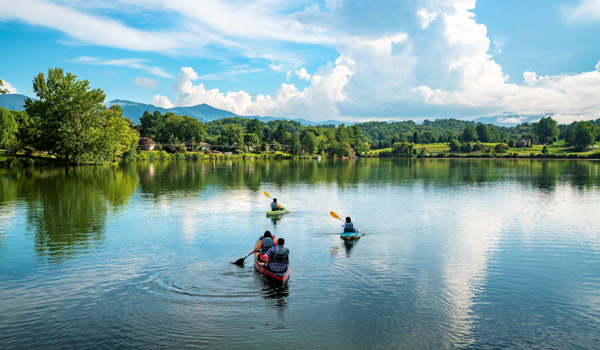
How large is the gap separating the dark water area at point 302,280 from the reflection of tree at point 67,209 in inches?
9.4

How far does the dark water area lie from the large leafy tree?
61.2 meters

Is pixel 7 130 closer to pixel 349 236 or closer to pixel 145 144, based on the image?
pixel 145 144

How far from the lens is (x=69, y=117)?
95.7 m

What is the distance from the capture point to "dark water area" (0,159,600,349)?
45.2 feet

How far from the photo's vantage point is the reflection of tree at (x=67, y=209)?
84.4 ft

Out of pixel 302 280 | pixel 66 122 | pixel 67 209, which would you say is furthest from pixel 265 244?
pixel 66 122

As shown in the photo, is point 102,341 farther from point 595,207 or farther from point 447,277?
point 595,207

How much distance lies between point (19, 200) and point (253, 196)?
24.9 m

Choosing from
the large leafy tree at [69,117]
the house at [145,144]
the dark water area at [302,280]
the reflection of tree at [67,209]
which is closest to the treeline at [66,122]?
the large leafy tree at [69,117]

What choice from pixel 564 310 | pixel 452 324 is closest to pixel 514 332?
pixel 452 324

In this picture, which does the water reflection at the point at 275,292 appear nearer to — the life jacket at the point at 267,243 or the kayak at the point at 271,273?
the kayak at the point at 271,273

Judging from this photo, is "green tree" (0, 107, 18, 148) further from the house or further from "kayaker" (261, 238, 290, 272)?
"kayaker" (261, 238, 290, 272)

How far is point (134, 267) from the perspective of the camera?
21000mm

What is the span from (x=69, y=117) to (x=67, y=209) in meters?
68.1
